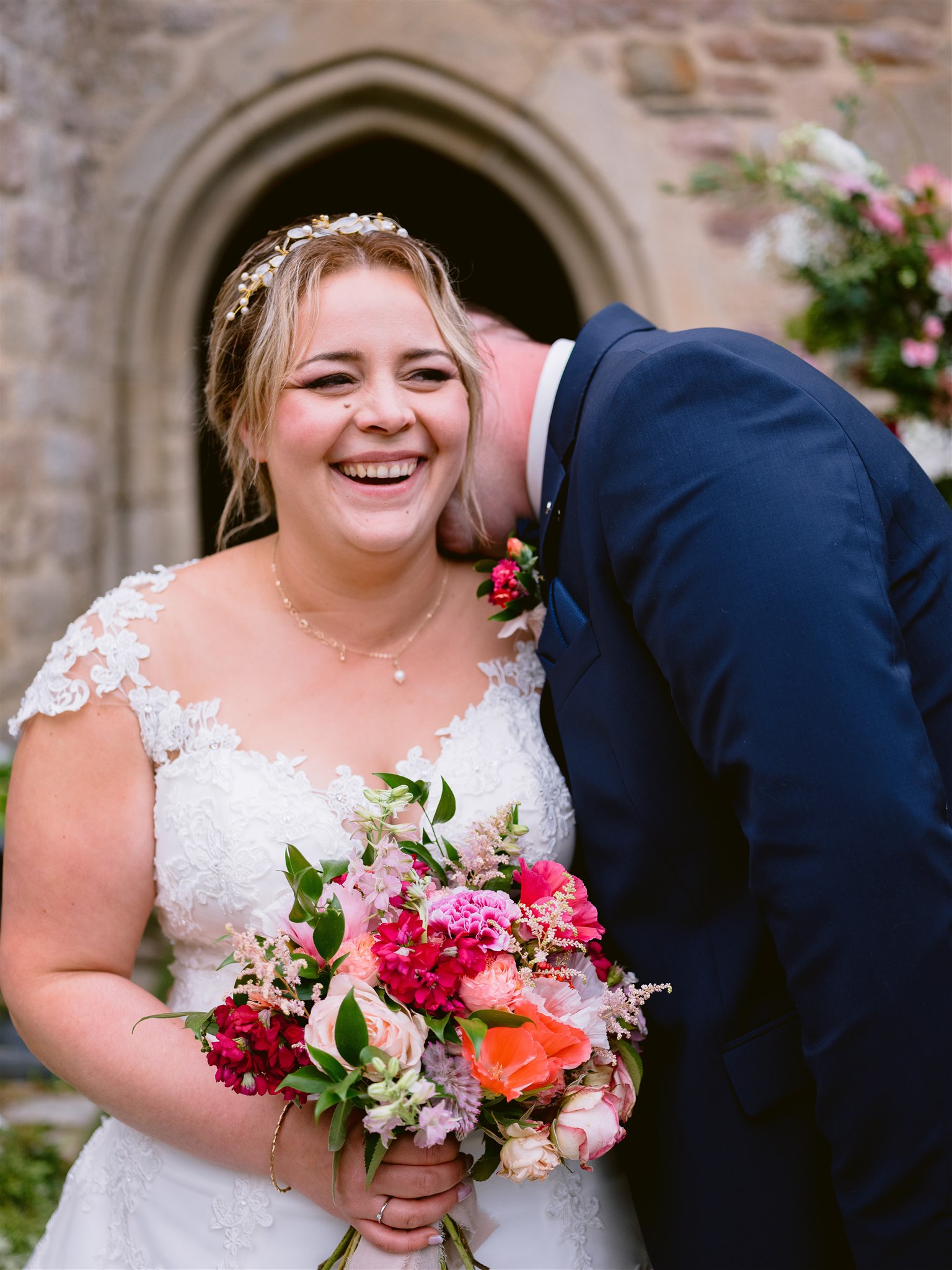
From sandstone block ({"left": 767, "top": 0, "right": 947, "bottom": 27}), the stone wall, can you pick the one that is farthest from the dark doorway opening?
sandstone block ({"left": 767, "top": 0, "right": 947, "bottom": 27})

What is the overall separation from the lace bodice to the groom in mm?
165

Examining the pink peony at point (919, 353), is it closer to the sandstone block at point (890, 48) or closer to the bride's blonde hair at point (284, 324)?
the bride's blonde hair at point (284, 324)

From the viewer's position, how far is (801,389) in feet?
4.61

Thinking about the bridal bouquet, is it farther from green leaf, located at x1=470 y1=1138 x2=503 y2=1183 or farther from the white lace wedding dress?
the white lace wedding dress

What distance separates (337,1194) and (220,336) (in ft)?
4.63

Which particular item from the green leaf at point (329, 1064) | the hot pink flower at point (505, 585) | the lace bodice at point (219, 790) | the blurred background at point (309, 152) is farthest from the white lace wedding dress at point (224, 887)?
the blurred background at point (309, 152)

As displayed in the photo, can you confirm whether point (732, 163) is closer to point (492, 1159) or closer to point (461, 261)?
A: point (461, 261)

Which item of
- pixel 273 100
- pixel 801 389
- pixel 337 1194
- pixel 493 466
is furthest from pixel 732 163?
pixel 337 1194

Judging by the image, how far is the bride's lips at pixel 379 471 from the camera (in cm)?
180

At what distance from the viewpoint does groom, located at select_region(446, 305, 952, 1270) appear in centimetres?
131

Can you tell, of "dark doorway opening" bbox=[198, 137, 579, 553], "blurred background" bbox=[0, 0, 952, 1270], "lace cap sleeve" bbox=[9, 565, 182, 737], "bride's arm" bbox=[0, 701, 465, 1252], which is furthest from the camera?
"dark doorway opening" bbox=[198, 137, 579, 553]

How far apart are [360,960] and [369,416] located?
2.81 ft

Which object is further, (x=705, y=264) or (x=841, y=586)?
(x=705, y=264)

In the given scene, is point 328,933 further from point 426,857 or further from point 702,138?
point 702,138
